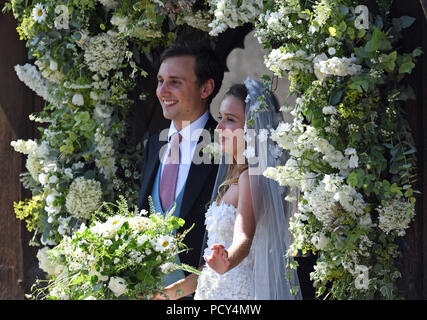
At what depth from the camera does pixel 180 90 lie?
407 cm

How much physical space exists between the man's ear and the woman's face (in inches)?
14.6

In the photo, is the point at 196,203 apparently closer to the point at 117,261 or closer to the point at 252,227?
the point at 252,227

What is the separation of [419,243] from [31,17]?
266 centimetres

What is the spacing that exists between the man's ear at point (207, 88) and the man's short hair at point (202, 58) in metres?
0.02

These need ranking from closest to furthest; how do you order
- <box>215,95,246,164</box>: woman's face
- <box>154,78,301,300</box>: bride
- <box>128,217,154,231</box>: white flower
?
<box>128,217,154,231</box>: white flower
<box>154,78,301,300</box>: bride
<box>215,95,246,164</box>: woman's face

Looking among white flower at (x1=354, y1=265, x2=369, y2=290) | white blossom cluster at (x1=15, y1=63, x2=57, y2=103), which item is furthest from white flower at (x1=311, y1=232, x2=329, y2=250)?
white blossom cluster at (x1=15, y1=63, x2=57, y2=103)

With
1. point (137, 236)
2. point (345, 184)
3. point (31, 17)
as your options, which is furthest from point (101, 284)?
point (31, 17)

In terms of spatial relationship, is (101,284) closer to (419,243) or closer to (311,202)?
(311,202)

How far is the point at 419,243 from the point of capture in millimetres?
3176

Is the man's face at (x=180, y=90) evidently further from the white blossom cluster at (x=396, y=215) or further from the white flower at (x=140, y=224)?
the white blossom cluster at (x=396, y=215)

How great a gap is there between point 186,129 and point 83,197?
2.42ft

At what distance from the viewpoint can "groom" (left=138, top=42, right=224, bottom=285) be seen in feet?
13.2

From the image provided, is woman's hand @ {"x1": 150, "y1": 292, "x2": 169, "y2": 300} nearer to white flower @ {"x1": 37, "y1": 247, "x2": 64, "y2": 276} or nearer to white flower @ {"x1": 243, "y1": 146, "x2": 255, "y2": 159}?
white flower @ {"x1": 243, "y1": 146, "x2": 255, "y2": 159}
